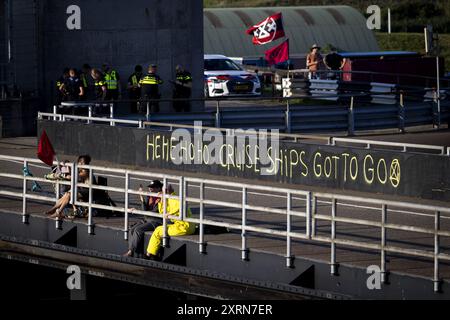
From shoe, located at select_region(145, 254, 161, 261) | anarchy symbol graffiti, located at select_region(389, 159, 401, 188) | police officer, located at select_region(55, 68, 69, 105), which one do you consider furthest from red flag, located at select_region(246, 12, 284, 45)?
shoe, located at select_region(145, 254, 161, 261)

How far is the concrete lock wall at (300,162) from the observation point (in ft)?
75.2

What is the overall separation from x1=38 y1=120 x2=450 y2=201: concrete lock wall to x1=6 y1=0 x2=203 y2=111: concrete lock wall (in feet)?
20.1

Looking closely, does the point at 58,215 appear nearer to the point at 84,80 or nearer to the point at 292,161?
the point at 292,161

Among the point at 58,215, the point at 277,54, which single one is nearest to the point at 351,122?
the point at 277,54

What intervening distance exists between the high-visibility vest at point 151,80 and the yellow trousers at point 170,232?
1775 cm

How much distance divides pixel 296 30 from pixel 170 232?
1975 inches

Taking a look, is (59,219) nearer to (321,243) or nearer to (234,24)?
(321,243)

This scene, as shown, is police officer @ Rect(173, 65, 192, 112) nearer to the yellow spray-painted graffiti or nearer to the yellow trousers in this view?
the yellow spray-painted graffiti

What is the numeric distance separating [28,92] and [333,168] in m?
13.9

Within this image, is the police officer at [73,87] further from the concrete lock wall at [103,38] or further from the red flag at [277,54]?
the red flag at [277,54]

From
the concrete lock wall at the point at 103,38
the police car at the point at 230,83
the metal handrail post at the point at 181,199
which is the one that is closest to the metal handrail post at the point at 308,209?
the metal handrail post at the point at 181,199

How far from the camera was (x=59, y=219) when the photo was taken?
766 inches

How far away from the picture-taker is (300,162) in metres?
25.0

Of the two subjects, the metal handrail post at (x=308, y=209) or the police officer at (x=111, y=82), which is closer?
the metal handrail post at (x=308, y=209)
